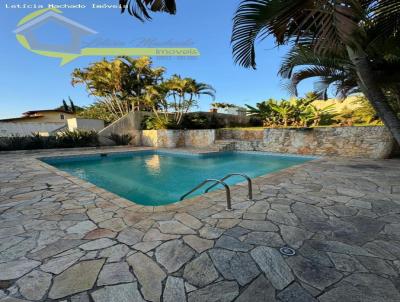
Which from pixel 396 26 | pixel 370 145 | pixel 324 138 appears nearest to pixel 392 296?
pixel 396 26

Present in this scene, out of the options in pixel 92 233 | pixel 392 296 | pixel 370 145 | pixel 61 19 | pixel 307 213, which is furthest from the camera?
pixel 61 19

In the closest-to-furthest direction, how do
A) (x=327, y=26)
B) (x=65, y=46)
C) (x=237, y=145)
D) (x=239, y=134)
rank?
(x=327, y=26)
(x=237, y=145)
(x=239, y=134)
(x=65, y=46)

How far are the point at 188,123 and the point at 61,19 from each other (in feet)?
34.5

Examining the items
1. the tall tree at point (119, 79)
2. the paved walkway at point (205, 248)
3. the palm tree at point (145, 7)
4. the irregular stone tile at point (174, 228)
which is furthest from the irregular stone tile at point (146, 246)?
the tall tree at point (119, 79)

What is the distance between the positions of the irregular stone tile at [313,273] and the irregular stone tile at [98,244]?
6.52 feet

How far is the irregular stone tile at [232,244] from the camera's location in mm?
2252

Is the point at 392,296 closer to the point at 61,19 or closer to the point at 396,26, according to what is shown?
the point at 396,26

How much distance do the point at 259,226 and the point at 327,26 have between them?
2320 millimetres

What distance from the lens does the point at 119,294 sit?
1662mm

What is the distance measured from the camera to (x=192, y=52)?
16.2 metres

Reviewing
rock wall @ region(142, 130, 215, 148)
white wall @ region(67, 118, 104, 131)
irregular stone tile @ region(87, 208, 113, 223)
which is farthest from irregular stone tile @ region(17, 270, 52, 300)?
white wall @ region(67, 118, 104, 131)

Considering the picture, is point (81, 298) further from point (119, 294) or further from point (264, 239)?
point (264, 239)

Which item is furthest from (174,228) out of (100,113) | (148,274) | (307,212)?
(100,113)

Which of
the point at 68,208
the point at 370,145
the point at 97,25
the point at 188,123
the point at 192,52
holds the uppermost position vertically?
the point at 97,25
